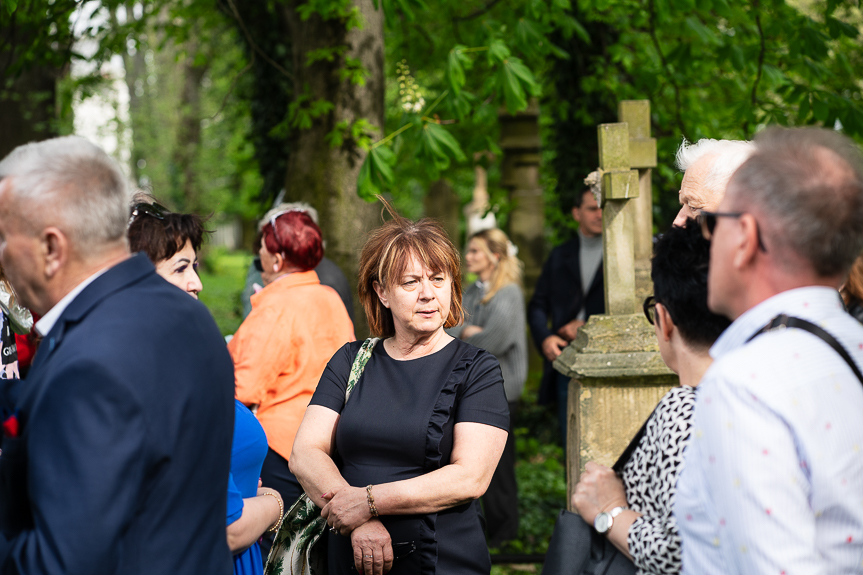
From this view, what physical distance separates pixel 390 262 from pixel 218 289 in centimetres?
1784

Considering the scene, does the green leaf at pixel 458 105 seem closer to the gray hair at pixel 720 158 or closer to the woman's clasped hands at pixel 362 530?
the gray hair at pixel 720 158

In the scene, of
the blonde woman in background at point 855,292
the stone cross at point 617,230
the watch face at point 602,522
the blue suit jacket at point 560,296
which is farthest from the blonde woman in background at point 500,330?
the watch face at point 602,522

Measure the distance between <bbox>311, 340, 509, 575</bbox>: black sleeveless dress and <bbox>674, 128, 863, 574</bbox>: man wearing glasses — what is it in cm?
108

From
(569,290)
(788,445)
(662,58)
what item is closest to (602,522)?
(788,445)

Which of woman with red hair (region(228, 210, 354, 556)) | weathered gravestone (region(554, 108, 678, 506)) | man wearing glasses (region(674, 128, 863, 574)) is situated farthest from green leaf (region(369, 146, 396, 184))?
man wearing glasses (region(674, 128, 863, 574))

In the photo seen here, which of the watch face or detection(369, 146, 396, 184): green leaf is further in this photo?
detection(369, 146, 396, 184): green leaf

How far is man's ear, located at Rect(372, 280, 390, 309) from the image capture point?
260cm

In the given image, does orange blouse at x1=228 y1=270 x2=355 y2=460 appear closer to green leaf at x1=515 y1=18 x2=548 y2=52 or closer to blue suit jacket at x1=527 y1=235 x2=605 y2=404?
blue suit jacket at x1=527 y1=235 x2=605 y2=404

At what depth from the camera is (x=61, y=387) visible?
1286 millimetres

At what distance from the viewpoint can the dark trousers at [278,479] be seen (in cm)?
328

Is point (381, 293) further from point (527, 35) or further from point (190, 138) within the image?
point (190, 138)

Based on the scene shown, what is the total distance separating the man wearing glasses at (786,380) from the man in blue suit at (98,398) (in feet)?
3.18

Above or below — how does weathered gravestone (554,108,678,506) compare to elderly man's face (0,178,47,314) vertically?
below

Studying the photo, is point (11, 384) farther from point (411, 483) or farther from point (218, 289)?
point (218, 289)
